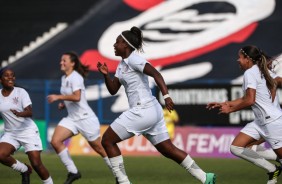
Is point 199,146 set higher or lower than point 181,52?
lower

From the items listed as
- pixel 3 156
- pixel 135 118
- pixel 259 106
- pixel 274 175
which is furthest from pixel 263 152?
pixel 3 156

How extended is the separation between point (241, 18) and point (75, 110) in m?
17.3

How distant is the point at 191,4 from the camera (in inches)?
1241

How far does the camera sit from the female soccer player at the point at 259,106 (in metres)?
11.8

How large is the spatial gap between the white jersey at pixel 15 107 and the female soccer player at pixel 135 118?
5.69ft

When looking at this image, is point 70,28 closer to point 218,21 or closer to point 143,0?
point 143,0

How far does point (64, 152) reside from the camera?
14273mm

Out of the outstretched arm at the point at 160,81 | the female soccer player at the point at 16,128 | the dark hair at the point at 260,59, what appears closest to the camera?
the outstretched arm at the point at 160,81

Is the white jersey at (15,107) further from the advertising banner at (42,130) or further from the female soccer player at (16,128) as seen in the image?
the advertising banner at (42,130)

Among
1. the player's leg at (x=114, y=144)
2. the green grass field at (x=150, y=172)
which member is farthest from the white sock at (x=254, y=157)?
the player's leg at (x=114, y=144)

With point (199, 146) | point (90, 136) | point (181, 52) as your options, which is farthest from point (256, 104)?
point (181, 52)

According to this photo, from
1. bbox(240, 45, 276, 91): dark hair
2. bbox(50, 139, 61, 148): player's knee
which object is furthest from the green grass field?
bbox(240, 45, 276, 91): dark hair

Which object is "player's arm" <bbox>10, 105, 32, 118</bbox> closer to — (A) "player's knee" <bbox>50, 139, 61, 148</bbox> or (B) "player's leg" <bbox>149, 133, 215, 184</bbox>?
(B) "player's leg" <bbox>149, 133, 215, 184</bbox>

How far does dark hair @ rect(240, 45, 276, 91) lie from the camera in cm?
1192
